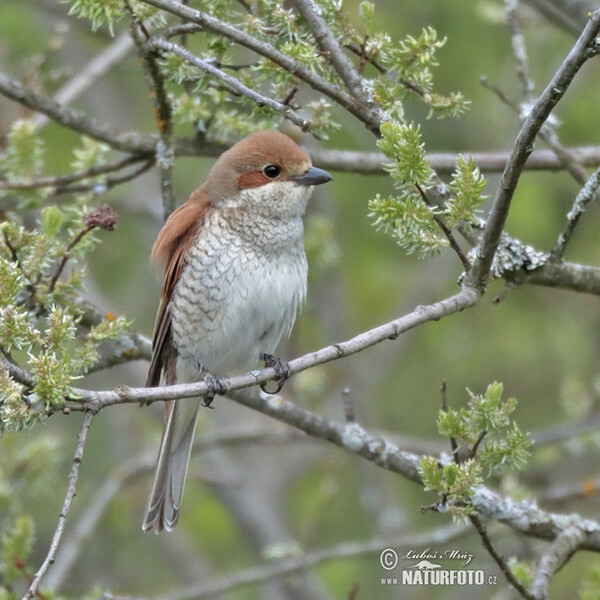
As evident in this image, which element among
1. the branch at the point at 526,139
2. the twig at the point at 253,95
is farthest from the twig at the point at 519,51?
the twig at the point at 253,95

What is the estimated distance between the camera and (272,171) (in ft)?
13.4

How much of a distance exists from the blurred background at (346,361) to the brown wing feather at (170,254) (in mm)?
1310

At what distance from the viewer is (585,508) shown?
6.93 metres

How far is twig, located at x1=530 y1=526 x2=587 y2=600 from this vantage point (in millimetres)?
3105

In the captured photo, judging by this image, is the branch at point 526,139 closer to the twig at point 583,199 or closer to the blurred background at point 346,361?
the twig at point 583,199

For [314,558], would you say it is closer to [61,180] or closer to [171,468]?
[171,468]

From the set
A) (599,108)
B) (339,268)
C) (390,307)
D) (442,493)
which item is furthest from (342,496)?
(442,493)

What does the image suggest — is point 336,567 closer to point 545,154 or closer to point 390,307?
point 390,307

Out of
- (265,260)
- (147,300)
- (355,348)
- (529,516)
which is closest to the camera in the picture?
(355,348)

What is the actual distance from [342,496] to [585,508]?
84.8 inches

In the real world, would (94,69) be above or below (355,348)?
above

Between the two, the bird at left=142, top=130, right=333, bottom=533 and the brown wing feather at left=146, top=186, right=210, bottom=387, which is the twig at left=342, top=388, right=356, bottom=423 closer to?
the bird at left=142, top=130, right=333, bottom=533

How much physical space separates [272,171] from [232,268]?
1.71 ft

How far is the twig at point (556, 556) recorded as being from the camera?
3.11 m
